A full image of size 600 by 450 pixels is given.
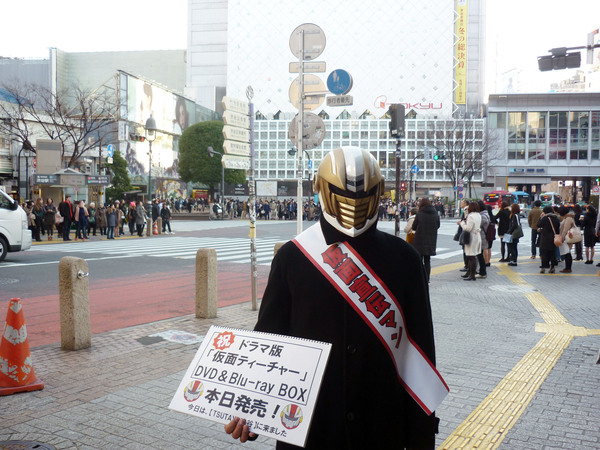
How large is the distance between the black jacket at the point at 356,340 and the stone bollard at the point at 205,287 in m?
5.85

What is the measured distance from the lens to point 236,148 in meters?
8.73

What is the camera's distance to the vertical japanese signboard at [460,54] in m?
88.9

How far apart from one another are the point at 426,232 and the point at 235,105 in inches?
186

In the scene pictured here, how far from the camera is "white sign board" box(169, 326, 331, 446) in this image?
1806 mm

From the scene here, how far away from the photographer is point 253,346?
2.01 metres

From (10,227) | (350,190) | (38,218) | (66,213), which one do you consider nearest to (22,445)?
(350,190)

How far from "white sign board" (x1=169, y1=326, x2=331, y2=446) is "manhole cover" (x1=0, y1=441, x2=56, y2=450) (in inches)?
87.5

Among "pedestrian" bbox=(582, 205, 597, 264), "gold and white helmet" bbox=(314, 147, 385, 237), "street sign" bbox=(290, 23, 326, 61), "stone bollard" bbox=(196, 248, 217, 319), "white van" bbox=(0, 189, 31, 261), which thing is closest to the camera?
"gold and white helmet" bbox=(314, 147, 385, 237)

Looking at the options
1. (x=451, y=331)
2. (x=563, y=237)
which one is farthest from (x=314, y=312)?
(x=563, y=237)

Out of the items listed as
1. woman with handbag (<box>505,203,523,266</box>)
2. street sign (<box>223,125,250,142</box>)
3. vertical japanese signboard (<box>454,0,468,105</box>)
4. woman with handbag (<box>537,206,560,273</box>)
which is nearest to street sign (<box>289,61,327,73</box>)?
street sign (<box>223,125,250,142</box>)

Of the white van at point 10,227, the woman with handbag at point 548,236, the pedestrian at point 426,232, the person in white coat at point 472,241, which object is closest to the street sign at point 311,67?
the pedestrian at point 426,232

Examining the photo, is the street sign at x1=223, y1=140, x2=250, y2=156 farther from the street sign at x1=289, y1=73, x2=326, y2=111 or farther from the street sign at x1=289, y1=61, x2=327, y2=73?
the street sign at x1=289, y1=61, x2=327, y2=73

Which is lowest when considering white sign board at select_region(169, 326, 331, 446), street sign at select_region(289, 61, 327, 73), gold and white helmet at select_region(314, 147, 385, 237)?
white sign board at select_region(169, 326, 331, 446)

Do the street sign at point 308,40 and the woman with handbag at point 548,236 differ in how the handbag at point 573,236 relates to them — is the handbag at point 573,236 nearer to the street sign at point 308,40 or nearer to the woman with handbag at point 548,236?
the woman with handbag at point 548,236
